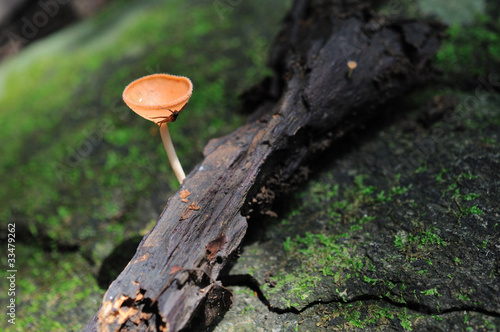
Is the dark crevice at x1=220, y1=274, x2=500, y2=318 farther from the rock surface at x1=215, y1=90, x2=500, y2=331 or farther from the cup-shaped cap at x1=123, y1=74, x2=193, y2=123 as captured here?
the cup-shaped cap at x1=123, y1=74, x2=193, y2=123

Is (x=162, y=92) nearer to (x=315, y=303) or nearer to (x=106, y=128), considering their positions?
(x=315, y=303)

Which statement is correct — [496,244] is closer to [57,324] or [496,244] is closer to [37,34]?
[57,324]

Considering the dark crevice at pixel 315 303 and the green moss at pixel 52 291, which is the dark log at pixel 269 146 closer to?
the dark crevice at pixel 315 303

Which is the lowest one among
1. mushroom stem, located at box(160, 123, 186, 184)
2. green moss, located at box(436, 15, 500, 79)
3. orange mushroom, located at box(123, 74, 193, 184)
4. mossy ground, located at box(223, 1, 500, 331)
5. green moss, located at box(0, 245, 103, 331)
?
green moss, located at box(436, 15, 500, 79)

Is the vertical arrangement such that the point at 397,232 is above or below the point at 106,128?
below

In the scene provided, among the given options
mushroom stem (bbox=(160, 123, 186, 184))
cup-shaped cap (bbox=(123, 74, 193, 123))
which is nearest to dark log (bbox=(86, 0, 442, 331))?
mushroom stem (bbox=(160, 123, 186, 184))

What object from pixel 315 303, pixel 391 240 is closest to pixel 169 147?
pixel 315 303

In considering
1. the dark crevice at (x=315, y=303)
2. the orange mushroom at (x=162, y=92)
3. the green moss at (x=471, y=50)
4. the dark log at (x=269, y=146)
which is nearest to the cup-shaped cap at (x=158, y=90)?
the orange mushroom at (x=162, y=92)
